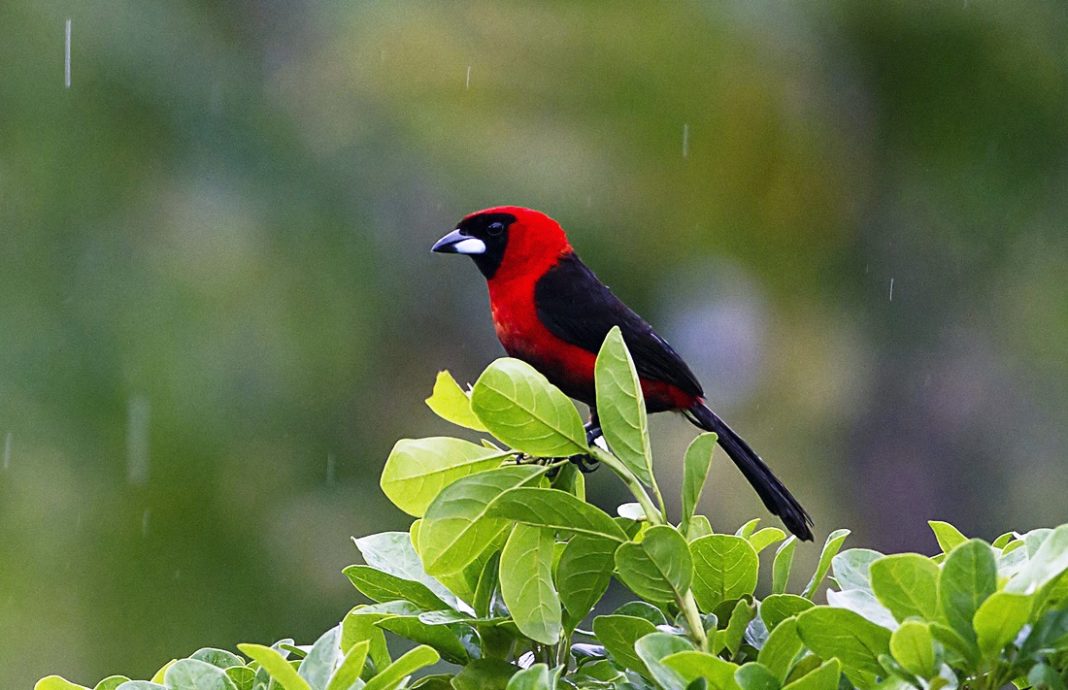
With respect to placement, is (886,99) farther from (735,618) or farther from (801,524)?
(735,618)

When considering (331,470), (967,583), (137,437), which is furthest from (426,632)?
(331,470)

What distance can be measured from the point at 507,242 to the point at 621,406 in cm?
102

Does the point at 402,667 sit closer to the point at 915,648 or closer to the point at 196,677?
the point at 196,677

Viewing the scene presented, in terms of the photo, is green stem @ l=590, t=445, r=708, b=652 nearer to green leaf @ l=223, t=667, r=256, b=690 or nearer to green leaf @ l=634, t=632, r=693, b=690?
green leaf @ l=634, t=632, r=693, b=690

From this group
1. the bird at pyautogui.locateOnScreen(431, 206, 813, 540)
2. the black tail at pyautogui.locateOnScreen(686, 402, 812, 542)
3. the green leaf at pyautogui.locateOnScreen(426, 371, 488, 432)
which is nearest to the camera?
the green leaf at pyautogui.locateOnScreen(426, 371, 488, 432)

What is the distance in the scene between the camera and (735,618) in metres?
0.80

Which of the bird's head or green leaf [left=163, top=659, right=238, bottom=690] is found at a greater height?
the bird's head

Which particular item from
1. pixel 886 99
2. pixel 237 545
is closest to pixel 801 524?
pixel 237 545

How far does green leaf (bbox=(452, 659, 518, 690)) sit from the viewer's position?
850 millimetres

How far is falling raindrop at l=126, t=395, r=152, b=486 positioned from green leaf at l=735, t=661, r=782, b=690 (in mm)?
3267

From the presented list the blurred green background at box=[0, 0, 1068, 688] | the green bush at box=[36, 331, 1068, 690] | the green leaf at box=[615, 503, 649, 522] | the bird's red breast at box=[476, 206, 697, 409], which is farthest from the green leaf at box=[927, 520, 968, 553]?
the blurred green background at box=[0, 0, 1068, 688]

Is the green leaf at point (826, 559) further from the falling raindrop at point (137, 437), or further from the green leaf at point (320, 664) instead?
the falling raindrop at point (137, 437)

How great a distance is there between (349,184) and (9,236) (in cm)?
116

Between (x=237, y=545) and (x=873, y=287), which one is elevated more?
(x=873, y=287)
